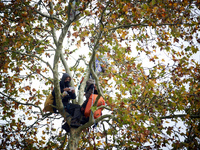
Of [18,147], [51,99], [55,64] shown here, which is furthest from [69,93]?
[18,147]

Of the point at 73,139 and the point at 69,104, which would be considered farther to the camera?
the point at 69,104

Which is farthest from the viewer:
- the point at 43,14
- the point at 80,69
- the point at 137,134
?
the point at 80,69

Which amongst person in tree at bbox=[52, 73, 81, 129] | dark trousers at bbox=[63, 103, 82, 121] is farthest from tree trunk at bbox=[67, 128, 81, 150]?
dark trousers at bbox=[63, 103, 82, 121]

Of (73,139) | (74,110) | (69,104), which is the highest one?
(69,104)

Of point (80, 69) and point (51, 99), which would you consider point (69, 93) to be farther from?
point (80, 69)

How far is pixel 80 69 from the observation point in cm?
934

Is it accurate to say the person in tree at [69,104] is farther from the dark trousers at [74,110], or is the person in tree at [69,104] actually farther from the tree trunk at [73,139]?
the tree trunk at [73,139]

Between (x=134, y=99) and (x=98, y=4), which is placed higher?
(x=98, y=4)

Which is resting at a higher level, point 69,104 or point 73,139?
point 69,104

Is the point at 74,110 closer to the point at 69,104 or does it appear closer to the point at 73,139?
the point at 69,104

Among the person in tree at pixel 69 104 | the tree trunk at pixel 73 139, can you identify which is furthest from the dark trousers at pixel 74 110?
the tree trunk at pixel 73 139

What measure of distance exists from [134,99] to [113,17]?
7.20 feet

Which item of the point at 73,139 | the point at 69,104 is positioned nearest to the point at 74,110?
the point at 69,104

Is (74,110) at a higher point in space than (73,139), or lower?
higher
